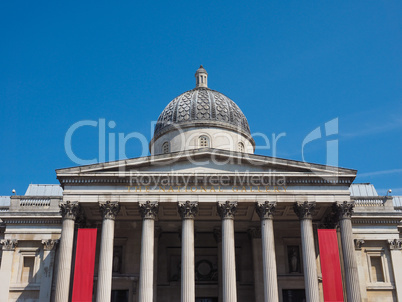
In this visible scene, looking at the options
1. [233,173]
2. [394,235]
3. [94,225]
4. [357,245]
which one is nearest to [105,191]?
[94,225]

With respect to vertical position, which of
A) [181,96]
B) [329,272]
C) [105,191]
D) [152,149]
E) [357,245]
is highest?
[181,96]

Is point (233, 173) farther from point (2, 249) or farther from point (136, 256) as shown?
point (2, 249)

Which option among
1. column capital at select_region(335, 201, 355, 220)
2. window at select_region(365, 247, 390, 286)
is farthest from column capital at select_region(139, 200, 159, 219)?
window at select_region(365, 247, 390, 286)

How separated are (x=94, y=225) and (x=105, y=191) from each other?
492 cm

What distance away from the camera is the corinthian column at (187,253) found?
101ft

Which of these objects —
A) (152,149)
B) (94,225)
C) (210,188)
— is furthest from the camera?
(152,149)

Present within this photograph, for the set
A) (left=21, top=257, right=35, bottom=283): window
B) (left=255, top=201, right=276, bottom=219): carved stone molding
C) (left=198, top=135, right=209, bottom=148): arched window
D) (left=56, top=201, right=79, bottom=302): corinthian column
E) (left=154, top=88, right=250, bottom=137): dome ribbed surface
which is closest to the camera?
(left=56, top=201, right=79, bottom=302): corinthian column

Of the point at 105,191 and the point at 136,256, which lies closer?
the point at 105,191

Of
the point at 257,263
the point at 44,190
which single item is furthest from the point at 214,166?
the point at 44,190

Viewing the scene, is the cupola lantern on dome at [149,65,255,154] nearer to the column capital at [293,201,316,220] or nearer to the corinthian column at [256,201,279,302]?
the corinthian column at [256,201,279,302]

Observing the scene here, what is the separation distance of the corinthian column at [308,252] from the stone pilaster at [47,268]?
18414 mm

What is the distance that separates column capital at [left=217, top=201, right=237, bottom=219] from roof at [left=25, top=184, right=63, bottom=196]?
67.2 feet

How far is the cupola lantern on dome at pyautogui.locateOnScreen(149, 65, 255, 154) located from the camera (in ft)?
140

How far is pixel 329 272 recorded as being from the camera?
31.5 m
